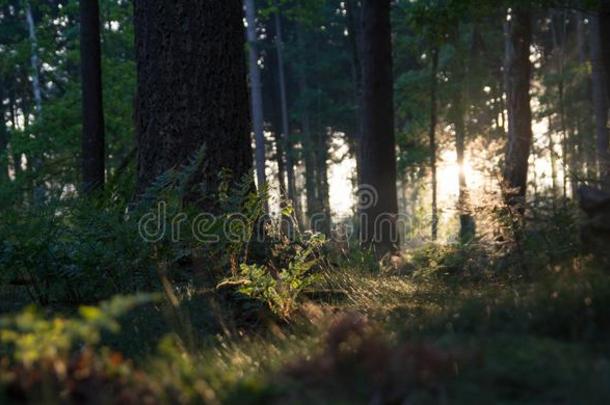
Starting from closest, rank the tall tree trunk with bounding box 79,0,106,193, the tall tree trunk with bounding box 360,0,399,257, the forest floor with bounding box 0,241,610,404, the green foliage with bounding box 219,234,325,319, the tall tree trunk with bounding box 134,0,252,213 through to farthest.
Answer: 1. the forest floor with bounding box 0,241,610,404
2. the green foliage with bounding box 219,234,325,319
3. the tall tree trunk with bounding box 134,0,252,213
4. the tall tree trunk with bounding box 360,0,399,257
5. the tall tree trunk with bounding box 79,0,106,193

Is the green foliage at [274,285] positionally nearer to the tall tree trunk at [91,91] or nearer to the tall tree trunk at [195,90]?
the tall tree trunk at [195,90]

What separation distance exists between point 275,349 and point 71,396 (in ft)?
4.97

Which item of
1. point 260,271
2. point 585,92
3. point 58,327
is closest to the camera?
point 58,327

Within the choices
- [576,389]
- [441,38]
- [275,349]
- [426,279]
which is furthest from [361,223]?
[576,389]

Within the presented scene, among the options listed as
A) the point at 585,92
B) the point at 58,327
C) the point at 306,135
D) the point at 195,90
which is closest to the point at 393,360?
the point at 58,327

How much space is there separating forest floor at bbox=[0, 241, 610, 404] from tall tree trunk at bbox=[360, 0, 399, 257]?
756 cm

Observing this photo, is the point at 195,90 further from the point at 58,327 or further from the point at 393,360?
the point at 393,360

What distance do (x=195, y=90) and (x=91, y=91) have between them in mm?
6996

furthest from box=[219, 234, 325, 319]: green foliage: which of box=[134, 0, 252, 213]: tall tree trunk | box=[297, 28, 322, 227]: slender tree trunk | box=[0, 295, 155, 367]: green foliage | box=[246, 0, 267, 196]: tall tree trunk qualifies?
box=[297, 28, 322, 227]: slender tree trunk

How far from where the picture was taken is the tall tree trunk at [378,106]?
12.4m

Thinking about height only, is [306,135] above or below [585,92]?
below

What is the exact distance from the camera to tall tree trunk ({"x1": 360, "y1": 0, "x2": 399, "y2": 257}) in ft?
40.6

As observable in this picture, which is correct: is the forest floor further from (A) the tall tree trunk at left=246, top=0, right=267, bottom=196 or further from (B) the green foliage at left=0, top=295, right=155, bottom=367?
(A) the tall tree trunk at left=246, top=0, right=267, bottom=196

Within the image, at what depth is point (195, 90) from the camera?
24.5 ft
